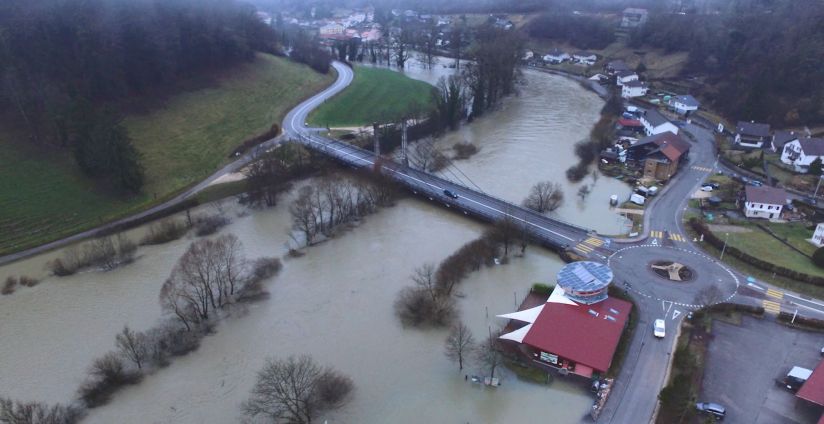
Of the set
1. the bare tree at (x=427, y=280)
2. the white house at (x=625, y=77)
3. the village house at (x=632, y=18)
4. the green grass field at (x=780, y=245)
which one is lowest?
the bare tree at (x=427, y=280)

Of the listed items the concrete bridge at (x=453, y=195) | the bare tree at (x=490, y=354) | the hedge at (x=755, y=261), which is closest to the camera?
the bare tree at (x=490, y=354)

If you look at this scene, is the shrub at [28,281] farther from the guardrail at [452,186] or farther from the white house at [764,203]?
the white house at [764,203]

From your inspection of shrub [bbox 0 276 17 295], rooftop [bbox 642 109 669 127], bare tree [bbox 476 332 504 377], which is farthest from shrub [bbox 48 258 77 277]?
rooftop [bbox 642 109 669 127]

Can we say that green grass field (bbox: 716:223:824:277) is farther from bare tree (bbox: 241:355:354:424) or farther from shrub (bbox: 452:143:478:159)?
bare tree (bbox: 241:355:354:424)

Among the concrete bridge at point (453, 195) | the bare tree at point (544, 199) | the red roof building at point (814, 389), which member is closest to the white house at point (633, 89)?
the bare tree at point (544, 199)

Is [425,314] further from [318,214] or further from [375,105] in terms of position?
[375,105]

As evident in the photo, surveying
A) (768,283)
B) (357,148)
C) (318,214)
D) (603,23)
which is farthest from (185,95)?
(603,23)
